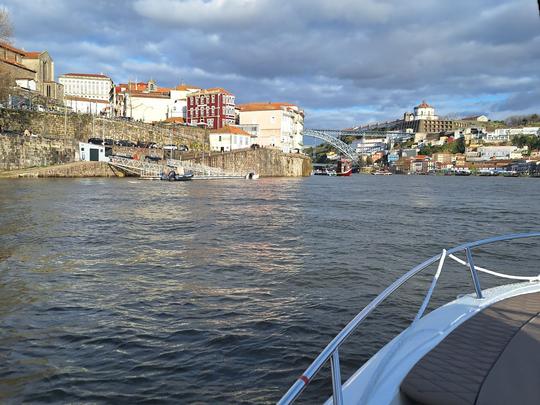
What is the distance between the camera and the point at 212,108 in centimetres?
8144

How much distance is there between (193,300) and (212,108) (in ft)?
252

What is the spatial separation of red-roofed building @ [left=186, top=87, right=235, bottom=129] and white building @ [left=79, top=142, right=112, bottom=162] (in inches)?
1158

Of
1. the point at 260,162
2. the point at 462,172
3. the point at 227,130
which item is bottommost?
the point at 462,172

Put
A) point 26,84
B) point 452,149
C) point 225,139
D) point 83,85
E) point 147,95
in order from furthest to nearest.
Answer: point 452,149 → point 83,85 → point 147,95 → point 225,139 → point 26,84

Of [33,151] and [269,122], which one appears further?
[269,122]

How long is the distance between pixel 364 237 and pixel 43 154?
146 ft

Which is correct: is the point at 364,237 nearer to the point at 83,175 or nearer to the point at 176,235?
the point at 176,235

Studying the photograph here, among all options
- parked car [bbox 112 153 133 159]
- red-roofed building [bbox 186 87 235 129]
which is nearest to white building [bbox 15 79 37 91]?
parked car [bbox 112 153 133 159]

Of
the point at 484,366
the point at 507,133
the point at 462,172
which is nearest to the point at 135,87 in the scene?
the point at 462,172

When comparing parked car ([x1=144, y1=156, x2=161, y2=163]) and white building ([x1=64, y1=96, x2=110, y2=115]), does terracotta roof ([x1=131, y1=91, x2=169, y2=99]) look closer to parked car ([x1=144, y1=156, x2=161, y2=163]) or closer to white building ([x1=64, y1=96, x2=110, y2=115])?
white building ([x1=64, y1=96, x2=110, y2=115])

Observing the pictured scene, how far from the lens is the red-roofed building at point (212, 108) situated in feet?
265

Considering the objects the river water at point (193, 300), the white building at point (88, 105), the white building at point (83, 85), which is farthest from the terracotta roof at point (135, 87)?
the river water at point (193, 300)

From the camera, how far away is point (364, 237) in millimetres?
14117

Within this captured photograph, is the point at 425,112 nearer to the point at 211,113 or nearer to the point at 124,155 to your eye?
the point at 211,113
